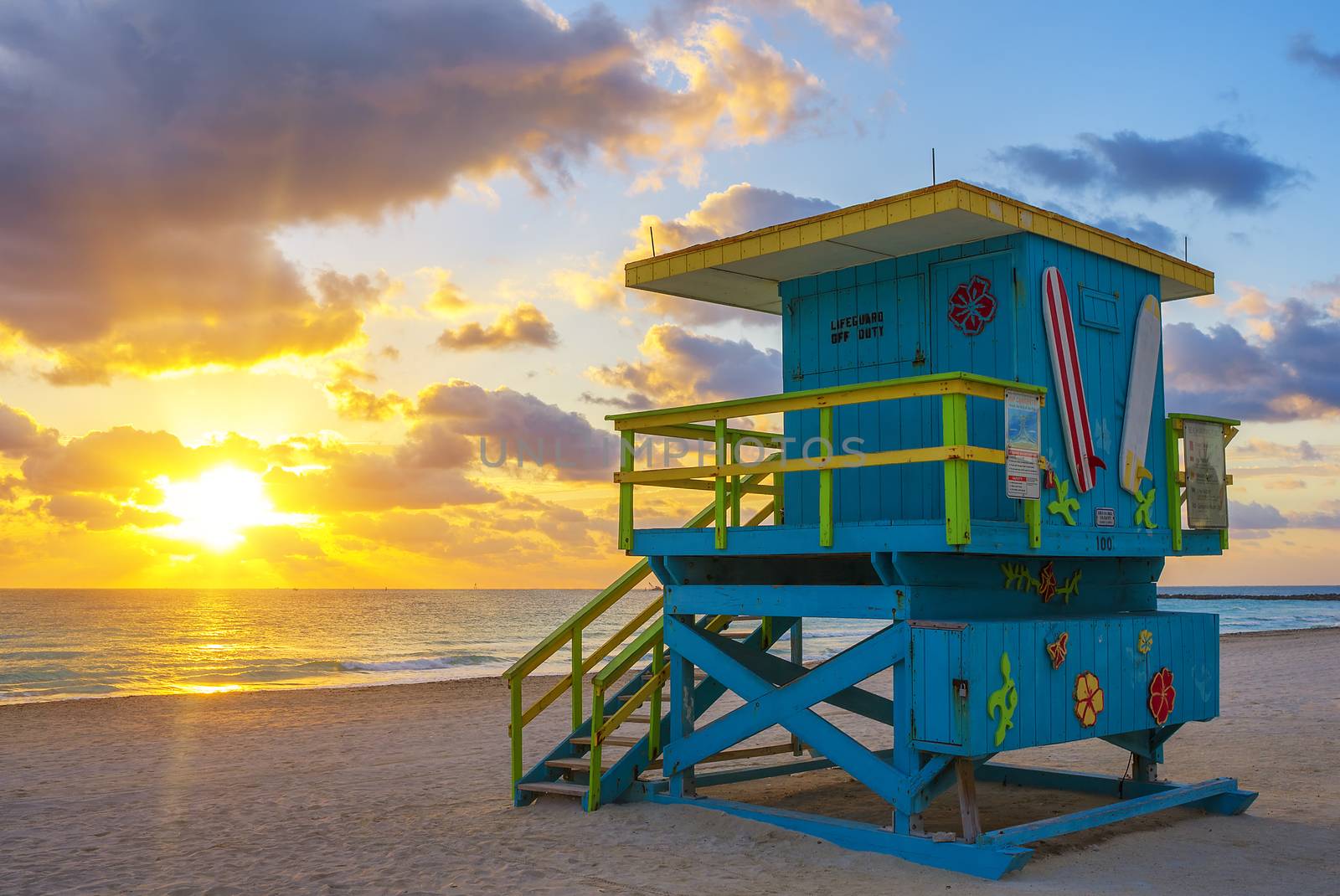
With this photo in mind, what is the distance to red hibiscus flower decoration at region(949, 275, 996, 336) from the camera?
8625 mm

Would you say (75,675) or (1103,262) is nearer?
(1103,262)

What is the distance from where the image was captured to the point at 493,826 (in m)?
9.09

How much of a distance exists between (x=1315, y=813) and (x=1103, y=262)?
4.87 metres

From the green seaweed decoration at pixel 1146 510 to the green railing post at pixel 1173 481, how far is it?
25 cm

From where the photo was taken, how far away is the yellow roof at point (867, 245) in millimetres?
8125

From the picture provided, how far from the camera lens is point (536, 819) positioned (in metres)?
9.23

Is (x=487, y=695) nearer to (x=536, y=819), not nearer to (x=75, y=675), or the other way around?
(x=536, y=819)

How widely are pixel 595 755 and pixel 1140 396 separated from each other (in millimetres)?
5293

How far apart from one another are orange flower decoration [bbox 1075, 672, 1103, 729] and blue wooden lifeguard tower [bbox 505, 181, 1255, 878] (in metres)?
0.03

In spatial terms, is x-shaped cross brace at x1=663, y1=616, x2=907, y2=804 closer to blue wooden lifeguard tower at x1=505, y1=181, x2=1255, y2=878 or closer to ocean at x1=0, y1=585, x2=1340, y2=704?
blue wooden lifeguard tower at x1=505, y1=181, x2=1255, y2=878

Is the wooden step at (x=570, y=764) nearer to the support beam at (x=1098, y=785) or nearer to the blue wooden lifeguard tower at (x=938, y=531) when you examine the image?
the blue wooden lifeguard tower at (x=938, y=531)

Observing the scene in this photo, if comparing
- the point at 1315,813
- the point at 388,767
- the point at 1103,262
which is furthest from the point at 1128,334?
the point at 388,767

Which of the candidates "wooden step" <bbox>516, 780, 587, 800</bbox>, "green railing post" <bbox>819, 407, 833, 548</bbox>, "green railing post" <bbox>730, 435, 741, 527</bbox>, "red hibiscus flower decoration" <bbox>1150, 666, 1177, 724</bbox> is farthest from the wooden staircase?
"red hibiscus flower decoration" <bbox>1150, 666, 1177, 724</bbox>

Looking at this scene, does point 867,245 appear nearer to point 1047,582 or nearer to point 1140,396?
point 1140,396
